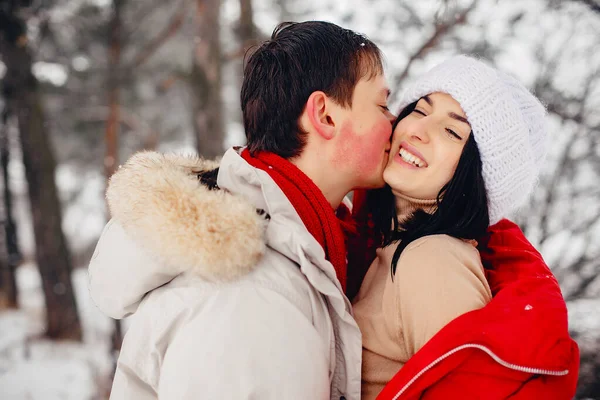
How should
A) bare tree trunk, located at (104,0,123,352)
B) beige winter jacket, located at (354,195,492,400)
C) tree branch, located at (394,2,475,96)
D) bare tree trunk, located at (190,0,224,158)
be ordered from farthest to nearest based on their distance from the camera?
bare tree trunk, located at (104,0,123,352), bare tree trunk, located at (190,0,224,158), tree branch, located at (394,2,475,96), beige winter jacket, located at (354,195,492,400)

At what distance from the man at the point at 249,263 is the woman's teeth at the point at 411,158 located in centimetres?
23

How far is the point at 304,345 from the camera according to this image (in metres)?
1.55

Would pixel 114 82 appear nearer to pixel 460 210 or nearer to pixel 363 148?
pixel 363 148

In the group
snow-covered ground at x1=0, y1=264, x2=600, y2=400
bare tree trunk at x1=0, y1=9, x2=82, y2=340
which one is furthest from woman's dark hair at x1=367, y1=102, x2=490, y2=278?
bare tree trunk at x1=0, y1=9, x2=82, y2=340

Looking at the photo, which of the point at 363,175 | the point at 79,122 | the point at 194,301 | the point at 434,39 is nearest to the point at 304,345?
the point at 194,301

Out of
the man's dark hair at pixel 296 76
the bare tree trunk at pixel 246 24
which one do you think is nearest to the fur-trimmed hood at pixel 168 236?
the man's dark hair at pixel 296 76

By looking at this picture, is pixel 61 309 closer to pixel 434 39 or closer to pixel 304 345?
pixel 434 39

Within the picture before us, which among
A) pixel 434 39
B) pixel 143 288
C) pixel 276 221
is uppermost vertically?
pixel 434 39

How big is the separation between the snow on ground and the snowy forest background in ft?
0.09

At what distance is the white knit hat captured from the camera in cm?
194

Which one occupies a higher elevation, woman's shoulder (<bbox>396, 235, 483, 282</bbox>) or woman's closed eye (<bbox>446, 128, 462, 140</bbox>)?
woman's closed eye (<bbox>446, 128, 462, 140</bbox>)

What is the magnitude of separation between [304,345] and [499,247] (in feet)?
3.69

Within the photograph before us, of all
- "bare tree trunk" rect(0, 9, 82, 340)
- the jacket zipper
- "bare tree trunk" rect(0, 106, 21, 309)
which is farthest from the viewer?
"bare tree trunk" rect(0, 106, 21, 309)

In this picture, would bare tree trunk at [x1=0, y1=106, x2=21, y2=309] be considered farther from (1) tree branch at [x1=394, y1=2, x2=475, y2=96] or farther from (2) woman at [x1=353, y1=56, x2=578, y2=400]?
(2) woman at [x1=353, y1=56, x2=578, y2=400]
